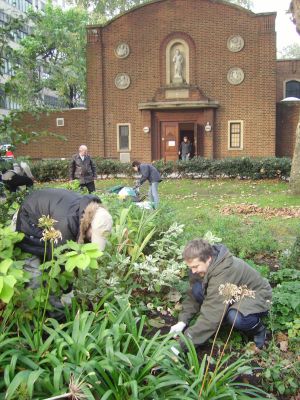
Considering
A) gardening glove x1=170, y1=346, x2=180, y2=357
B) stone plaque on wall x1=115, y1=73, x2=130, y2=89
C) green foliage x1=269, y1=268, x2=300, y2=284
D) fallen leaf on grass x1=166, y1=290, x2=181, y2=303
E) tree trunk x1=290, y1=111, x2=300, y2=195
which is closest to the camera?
gardening glove x1=170, y1=346, x2=180, y2=357

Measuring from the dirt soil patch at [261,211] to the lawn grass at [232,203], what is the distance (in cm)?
28

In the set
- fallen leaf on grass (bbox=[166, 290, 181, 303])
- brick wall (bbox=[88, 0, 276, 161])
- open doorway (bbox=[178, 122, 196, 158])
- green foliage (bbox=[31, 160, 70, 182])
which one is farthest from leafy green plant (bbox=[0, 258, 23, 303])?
open doorway (bbox=[178, 122, 196, 158])

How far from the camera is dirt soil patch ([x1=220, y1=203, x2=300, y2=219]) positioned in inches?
460

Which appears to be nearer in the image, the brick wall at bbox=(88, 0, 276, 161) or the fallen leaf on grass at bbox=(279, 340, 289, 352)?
the fallen leaf on grass at bbox=(279, 340, 289, 352)

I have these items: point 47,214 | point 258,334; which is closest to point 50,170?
point 47,214

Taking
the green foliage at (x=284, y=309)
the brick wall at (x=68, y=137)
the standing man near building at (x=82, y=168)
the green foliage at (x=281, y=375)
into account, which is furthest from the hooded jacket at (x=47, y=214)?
the brick wall at (x=68, y=137)

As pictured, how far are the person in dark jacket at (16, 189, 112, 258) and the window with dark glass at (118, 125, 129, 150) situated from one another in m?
22.0

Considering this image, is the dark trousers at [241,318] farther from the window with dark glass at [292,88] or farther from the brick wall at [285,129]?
the window with dark glass at [292,88]

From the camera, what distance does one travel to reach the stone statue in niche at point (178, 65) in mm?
25016

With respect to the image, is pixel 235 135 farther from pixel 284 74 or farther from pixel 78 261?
pixel 78 261

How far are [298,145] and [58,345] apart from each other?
1308cm

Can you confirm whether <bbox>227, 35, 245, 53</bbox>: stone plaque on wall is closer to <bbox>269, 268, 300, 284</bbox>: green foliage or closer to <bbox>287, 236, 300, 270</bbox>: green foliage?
<bbox>287, 236, 300, 270</bbox>: green foliage

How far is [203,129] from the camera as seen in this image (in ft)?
82.5

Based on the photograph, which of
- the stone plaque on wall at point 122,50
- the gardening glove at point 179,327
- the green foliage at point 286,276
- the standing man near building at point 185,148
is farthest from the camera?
the stone plaque on wall at point 122,50
